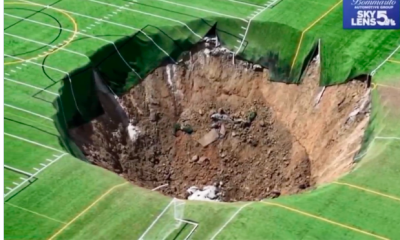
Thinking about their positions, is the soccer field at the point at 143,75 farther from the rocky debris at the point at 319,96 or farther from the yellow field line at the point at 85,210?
the rocky debris at the point at 319,96

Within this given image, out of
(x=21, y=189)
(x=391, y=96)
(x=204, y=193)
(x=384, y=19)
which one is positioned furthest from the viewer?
(x=384, y=19)

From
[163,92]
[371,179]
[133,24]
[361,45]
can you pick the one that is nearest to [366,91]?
[361,45]

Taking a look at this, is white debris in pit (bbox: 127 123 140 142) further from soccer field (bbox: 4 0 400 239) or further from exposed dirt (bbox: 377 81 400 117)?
exposed dirt (bbox: 377 81 400 117)

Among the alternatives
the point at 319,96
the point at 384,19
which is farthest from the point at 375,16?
the point at 319,96

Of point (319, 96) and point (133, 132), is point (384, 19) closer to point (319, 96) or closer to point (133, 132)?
point (319, 96)

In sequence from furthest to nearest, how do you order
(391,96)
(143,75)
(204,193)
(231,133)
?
(143,75), (231,133), (204,193), (391,96)

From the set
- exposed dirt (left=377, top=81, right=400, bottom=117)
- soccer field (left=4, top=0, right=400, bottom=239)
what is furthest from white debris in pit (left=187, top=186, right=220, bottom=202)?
exposed dirt (left=377, top=81, right=400, bottom=117)

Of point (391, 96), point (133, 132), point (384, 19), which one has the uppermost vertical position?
point (384, 19)
